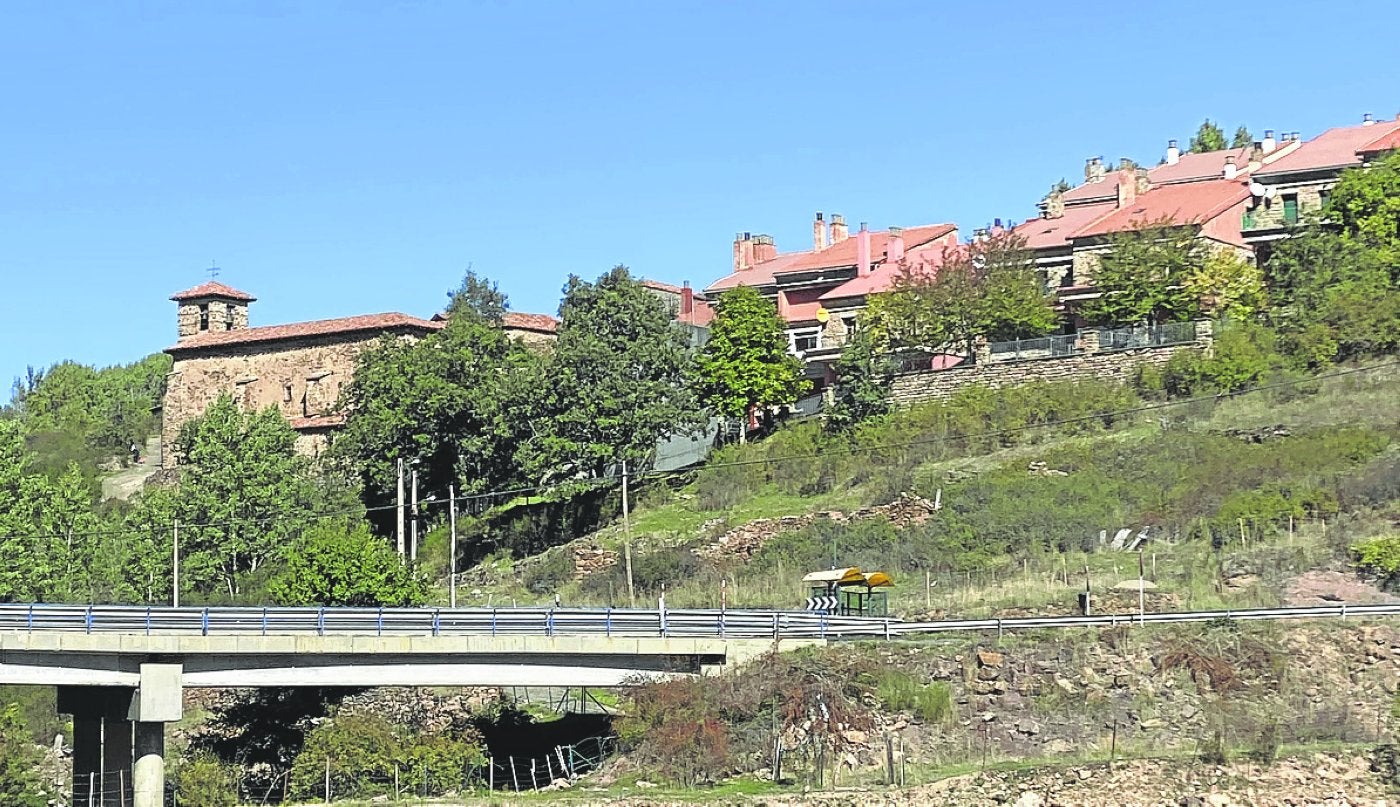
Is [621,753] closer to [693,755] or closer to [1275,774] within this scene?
[693,755]

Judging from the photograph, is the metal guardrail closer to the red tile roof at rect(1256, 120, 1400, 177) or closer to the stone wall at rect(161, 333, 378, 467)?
the red tile roof at rect(1256, 120, 1400, 177)

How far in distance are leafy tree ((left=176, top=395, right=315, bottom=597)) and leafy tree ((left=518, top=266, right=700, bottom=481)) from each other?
9.80 metres

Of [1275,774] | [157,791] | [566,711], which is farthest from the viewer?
[566,711]

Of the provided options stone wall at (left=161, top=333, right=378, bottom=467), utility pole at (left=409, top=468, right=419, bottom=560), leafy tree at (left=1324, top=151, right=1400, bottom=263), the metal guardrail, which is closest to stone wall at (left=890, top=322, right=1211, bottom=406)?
leafy tree at (left=1324, top=151, right=1400, bottom=263)

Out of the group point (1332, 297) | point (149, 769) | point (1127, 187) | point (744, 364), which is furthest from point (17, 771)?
point (1127, 187)

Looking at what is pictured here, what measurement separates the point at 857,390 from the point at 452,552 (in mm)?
17544

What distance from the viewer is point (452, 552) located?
232 ft

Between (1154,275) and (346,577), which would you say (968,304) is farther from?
(346,577)

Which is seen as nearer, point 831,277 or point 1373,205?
point 1373,205

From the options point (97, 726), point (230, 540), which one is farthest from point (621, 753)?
point (230, 540)

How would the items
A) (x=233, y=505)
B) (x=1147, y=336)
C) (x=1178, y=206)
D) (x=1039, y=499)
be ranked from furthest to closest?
(x=1178, y=206), (x=233, y=505), (x=1147, y=336), (x=1039, y=499)

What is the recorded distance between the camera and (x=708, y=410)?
267 feet

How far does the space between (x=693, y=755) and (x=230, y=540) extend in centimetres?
3680

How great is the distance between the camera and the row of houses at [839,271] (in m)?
85.0
